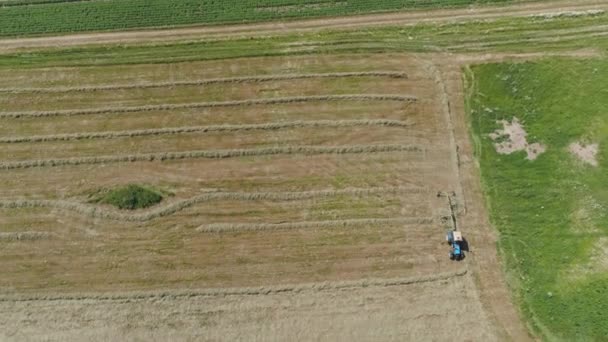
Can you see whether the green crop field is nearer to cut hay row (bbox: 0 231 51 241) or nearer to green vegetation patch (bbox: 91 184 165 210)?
green vegetation patch (bbox: 91 184 165 210)

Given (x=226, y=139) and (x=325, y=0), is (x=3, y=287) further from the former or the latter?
(x=325, y=0)

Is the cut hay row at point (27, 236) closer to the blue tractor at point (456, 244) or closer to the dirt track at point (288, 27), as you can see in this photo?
the dirt track at point (288, 27)

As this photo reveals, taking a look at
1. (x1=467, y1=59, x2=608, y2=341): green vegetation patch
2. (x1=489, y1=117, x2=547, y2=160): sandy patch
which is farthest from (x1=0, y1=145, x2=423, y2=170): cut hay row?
(x1=467, y1=59, x2=608, y2=341): green vegetation patch

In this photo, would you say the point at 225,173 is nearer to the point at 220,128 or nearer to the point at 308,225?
the point at 220,128

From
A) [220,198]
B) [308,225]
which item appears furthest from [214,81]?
[308,225]

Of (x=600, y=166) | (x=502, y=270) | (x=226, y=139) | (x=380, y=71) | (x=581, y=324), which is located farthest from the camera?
(x=380, y=71)

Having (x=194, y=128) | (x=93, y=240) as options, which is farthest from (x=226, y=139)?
(x=93, y=240)

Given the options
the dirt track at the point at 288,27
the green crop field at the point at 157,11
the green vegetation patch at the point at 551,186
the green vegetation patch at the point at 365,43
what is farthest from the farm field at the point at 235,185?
the green crop field at the point at 157,11
